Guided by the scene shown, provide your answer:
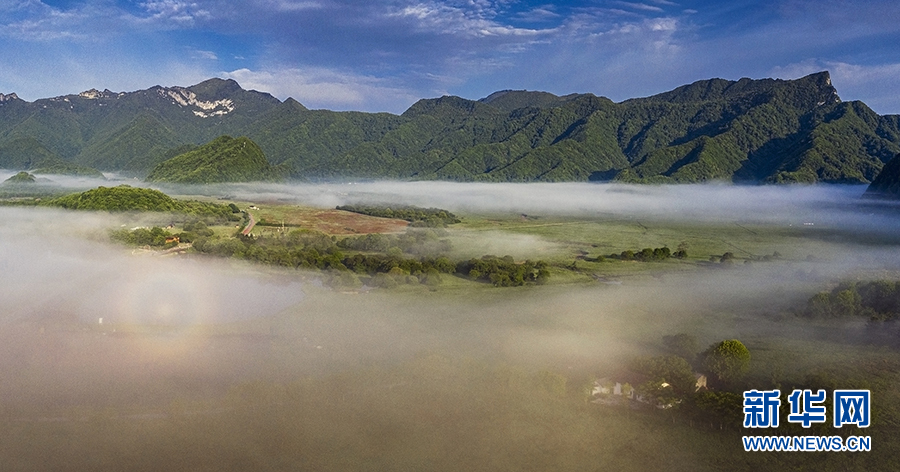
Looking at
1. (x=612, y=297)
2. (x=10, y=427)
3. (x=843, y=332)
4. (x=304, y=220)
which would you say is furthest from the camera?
(x=304, y=220)

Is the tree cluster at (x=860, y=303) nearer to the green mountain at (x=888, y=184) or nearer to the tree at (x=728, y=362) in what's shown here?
the tree at (x=728, y=362)

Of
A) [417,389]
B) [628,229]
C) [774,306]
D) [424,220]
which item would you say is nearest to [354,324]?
[417,389]

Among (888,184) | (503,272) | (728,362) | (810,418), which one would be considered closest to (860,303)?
(728,362)

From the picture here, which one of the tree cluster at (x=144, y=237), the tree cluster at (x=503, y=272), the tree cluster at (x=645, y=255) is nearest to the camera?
the tree cluster at (x=503, y=272)

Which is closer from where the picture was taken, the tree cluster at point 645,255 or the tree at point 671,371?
the tree at point 671,371

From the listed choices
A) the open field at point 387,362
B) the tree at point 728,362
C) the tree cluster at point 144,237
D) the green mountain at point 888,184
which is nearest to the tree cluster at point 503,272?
the open field at point 387,362

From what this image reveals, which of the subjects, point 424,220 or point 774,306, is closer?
point 774,306

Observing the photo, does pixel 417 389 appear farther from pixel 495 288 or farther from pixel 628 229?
pixel 628 229

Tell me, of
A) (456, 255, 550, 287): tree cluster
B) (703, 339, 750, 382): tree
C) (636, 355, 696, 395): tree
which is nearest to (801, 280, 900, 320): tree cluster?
(703, 339, 750, 382): tree

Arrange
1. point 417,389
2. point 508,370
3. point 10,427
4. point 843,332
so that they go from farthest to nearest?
1. point 843,332
2. point 508,370
3. point 417,389
4. point 10,427
